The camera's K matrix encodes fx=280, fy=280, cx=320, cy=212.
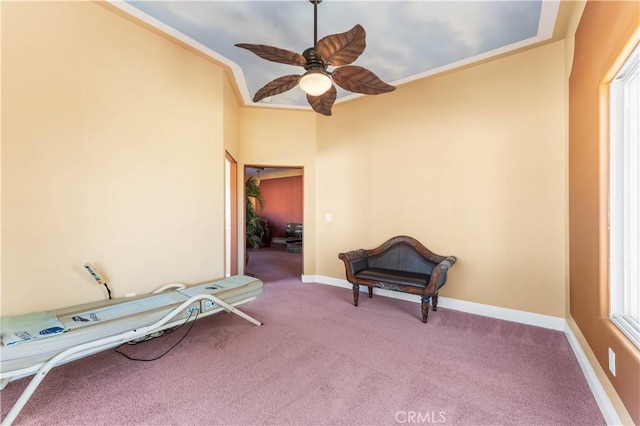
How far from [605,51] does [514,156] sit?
1.50m

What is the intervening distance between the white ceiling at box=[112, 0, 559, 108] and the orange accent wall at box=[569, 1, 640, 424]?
584 millimetres

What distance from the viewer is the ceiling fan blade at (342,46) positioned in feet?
6.09

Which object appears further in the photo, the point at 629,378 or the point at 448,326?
the point at 448,326

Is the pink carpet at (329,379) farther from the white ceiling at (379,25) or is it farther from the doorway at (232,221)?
the white ceiling at (379,25)

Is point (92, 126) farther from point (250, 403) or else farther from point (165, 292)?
point (250, 403)

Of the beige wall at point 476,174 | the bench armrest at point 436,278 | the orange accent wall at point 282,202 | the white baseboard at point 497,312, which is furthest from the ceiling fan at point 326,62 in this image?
the orange accent wall at point 282,202

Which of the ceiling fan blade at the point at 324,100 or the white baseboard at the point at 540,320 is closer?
the white baseboard at the point at 540,320

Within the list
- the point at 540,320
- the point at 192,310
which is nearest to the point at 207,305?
the point at 192,310

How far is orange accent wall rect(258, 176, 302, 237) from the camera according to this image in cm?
972

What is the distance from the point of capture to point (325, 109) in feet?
9.17

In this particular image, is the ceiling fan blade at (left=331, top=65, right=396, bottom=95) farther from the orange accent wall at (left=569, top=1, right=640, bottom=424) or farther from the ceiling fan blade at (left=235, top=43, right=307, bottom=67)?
the orange accent wall at (left=569, top=1, right=640, bottom=424)

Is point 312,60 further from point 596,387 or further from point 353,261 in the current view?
point 596,387

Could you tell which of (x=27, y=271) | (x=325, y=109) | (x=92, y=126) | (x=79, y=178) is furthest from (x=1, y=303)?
(x=325, y=109)

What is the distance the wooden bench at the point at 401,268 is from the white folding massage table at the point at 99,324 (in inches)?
51.2
